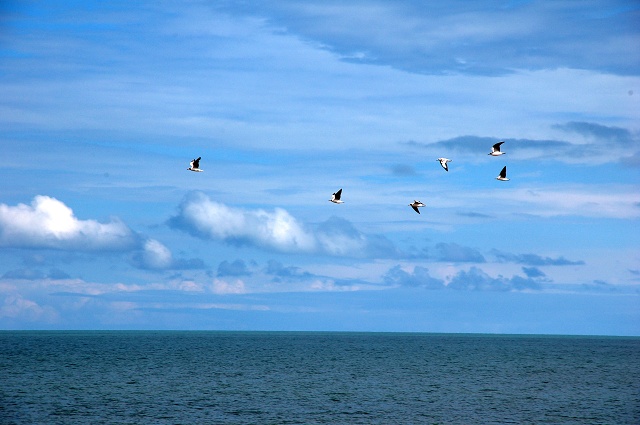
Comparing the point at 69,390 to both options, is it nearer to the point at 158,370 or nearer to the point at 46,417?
the point at 46,417

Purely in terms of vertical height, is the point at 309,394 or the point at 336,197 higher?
the point at 336,197

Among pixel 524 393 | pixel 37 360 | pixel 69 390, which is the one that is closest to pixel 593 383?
pixel 524 393

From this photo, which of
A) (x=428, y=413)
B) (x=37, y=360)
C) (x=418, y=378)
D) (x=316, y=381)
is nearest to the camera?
(x=428, y=413)

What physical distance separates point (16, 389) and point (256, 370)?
4127cm

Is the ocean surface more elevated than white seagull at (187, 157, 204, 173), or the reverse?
white seagull at (187, 157, 204, 173)

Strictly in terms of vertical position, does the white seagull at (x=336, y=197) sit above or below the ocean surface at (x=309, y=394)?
above

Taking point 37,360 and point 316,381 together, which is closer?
point 316,381

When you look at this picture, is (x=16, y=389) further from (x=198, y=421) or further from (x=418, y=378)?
(x=418, y=378)

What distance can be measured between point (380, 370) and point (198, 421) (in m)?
60.8

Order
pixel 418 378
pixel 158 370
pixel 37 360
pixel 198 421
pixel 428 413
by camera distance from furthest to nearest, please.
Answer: pixel 37 360, pixel 158 370, pixel 418 378, pixel 428 413, pixel 198 421

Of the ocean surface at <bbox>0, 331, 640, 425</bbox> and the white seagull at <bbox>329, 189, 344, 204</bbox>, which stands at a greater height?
the white seagull at <bbox>329, 189, 344, 204</bbox>

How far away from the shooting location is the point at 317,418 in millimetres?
68188

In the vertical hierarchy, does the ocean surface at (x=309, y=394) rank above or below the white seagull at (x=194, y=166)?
below

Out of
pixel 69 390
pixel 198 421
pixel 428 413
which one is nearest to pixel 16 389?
pixel 69 390
